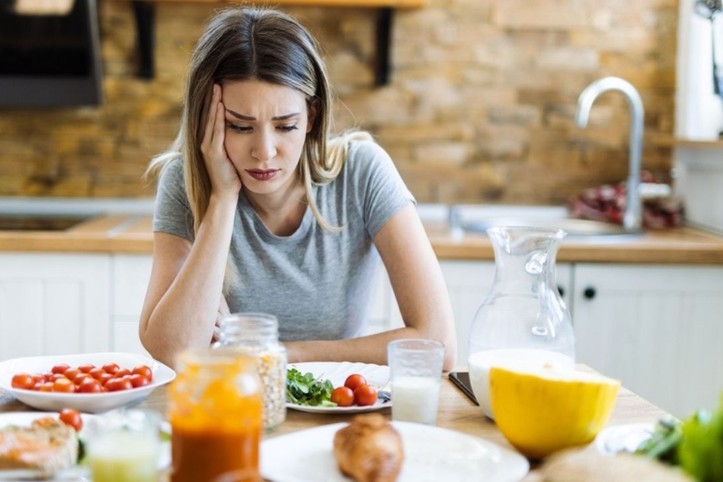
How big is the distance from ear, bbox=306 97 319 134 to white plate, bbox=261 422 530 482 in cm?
88

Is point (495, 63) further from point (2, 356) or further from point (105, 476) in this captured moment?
point (105, 476)

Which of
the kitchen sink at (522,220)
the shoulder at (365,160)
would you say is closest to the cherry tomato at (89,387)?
the shoulder at (365,160)

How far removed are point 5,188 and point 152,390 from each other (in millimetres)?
2107

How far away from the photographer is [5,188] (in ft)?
10.7

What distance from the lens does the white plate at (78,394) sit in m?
1.28

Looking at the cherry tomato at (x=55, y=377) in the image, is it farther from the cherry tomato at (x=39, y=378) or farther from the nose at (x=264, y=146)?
the nose at (x=264, y=146)

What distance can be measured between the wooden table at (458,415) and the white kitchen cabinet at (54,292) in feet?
4.38

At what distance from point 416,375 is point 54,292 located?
1742 mm

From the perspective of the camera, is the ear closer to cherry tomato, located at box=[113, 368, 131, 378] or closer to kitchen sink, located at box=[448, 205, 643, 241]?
cherry tomato, located at box=[113, 368, 131, 378]

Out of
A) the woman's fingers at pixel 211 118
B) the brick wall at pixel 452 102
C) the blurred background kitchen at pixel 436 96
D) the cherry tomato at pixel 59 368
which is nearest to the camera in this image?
the cherry tomato at pixel 59 368

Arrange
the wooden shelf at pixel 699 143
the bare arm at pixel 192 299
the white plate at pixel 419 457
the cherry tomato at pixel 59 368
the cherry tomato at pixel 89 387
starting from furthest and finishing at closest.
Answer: the wooden shelf at pixel 699 143, the bare arm at pixel 192 299, the cherry tomato at pixel 59 368, the cherry tomato at pixel 89 387, the white plate at pixel 419 457

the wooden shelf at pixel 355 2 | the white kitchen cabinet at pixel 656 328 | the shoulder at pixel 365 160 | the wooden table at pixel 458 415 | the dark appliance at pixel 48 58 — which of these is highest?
the wooden shelf at pixel 355 2

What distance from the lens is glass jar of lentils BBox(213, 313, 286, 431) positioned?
117 centimetres

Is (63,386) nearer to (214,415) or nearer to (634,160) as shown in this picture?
(214,415)
